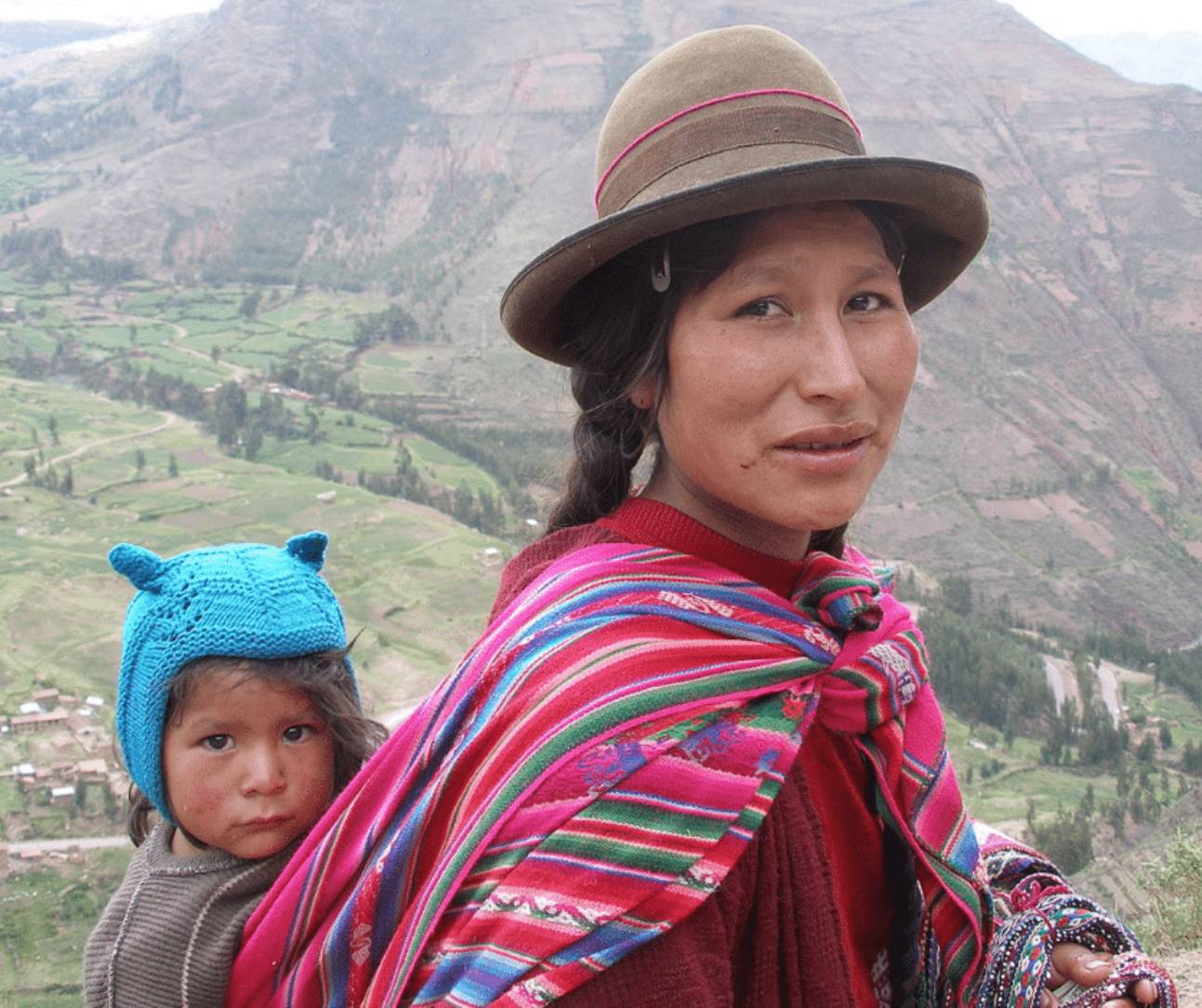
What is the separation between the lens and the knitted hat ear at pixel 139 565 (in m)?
1.63

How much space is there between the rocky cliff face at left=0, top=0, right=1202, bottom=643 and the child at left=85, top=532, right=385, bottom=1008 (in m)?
36.4

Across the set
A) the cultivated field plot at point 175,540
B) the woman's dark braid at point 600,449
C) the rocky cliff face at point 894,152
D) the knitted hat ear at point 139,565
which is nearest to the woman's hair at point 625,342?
the woman's dark braid at point 600,449

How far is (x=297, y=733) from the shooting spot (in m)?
1.72

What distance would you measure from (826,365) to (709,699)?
41 centimetres

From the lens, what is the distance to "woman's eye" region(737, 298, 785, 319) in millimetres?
1275

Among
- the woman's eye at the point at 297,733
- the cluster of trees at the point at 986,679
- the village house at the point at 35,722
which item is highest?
the woman's eye at the point at 297,733

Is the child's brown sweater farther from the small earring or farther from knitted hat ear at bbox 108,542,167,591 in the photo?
the small earring

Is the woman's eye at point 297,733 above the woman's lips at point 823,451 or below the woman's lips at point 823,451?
below

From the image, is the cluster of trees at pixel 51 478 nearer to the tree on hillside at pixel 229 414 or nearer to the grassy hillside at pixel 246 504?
the grassy hillside at pixel 246 504

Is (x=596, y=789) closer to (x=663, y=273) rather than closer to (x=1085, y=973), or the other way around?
(x=663, y=273)

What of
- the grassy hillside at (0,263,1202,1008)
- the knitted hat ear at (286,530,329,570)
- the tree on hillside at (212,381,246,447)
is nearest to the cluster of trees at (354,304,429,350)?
the grassy hillside at (0,263,1202,1008)

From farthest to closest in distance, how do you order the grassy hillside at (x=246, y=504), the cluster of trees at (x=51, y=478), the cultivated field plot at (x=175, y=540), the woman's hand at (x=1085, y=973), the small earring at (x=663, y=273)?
the cluster of trees at (x=51, y=478) → the cultivated field plot at (x=175, y=540) → the grassy hillside at (x=246, y=504) → the woman's hand at (x=1085, y=973) → the small earring at (x=663, y=273)

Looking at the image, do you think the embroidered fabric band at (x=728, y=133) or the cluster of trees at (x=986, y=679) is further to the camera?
the cluster of trees at (x=986, y=679)

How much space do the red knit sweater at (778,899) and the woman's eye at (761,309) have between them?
289mm
